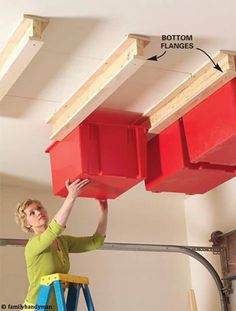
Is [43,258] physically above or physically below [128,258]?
below

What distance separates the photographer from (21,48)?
2.50 meters

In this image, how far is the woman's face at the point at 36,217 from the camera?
132 inches

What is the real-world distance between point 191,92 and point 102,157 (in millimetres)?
617

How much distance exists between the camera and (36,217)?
3.35 m

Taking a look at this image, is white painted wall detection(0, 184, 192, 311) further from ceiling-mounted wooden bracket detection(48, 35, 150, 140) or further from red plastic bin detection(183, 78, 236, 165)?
red plastic bin detection(183, 78, 236, 165)

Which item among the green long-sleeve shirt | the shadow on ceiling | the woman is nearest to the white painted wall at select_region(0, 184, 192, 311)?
the woman

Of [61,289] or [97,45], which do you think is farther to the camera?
[61,289]

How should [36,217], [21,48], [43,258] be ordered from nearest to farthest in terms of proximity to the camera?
[21,48], [43,258], [36,217]

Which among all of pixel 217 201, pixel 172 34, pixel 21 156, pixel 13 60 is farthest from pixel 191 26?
pixel 217 201

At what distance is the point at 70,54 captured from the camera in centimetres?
272

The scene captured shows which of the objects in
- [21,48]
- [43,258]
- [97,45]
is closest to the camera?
[21,48]

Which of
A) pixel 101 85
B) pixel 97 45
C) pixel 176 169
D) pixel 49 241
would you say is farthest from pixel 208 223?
pixel 97 45

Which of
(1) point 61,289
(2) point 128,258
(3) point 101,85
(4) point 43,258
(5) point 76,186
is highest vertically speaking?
(3) point 101,85

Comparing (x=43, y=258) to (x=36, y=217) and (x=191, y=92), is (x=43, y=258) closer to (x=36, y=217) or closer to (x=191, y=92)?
(x=36, y=217)
